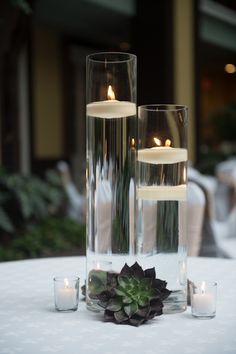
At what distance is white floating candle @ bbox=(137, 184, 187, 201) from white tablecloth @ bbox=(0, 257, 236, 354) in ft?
0.66

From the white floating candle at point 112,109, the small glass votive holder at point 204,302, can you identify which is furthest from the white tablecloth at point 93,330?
the white floating candle at point 112,109

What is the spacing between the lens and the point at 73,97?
9719mm

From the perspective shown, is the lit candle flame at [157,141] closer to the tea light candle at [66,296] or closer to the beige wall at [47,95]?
the tea light candle at [66,296]

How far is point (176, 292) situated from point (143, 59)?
614 centimetres

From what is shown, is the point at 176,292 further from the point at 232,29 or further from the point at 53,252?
the point at 232,29

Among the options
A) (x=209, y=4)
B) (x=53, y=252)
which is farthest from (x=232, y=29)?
(x=53, y=252)

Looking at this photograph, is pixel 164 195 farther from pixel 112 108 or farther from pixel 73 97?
pixel 73 97

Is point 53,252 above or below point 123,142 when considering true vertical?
below

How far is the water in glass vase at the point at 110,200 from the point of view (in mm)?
1087

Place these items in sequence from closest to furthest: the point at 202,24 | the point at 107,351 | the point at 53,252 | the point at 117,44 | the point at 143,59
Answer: the point at 107,351
the point at 53,252
the point at 143,59
the point at 202,24
the point at 117,44

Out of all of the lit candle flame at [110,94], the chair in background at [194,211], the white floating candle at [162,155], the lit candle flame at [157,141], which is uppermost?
the lit candle flame at [110,94]

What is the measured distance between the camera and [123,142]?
1.09m

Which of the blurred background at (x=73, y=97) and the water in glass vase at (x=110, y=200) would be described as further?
the blurred background at (x=73, y=97)

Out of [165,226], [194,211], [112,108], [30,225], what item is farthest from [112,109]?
[30,225]
